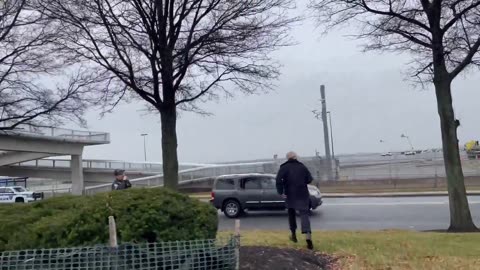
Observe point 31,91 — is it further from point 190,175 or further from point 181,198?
point 190,175

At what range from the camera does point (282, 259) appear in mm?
7199

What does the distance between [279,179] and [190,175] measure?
3447 centimetres

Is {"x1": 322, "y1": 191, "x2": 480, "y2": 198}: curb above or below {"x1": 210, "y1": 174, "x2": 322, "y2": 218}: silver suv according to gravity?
below

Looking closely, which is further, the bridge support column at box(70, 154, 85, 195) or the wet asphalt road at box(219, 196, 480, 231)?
the bridge support column at box(70, 154, 85, 195)

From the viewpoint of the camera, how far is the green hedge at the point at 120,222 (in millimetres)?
5855

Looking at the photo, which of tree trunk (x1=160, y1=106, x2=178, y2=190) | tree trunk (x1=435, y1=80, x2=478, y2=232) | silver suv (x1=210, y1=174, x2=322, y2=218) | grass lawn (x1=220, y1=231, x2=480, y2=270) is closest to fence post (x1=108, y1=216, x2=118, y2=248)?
grass lawn (x1=220, y1=231, x2=480, y2=270)

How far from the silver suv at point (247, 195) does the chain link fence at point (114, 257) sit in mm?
14652

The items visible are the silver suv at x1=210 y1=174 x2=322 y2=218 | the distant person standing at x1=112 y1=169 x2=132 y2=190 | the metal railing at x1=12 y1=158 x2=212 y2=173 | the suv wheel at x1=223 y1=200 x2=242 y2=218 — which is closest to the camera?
the distant person standing at x1=112 y1=169 x2=132 y2=190

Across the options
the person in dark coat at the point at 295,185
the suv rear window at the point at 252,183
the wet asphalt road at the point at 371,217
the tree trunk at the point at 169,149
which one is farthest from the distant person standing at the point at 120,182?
the suv rear window at the point at 252,183

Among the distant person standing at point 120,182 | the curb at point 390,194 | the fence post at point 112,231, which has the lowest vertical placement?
the curb at point 390,194

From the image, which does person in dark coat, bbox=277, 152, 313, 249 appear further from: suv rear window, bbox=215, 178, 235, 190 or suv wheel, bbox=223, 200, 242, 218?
suv rear window, bbox=215, 178, 235, 190

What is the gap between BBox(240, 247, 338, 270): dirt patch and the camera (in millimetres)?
6918

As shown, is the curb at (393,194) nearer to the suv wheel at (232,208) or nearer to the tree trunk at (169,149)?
the suv wheel at (232,208)

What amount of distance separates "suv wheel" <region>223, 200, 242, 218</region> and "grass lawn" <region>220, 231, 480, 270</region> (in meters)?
10.2
